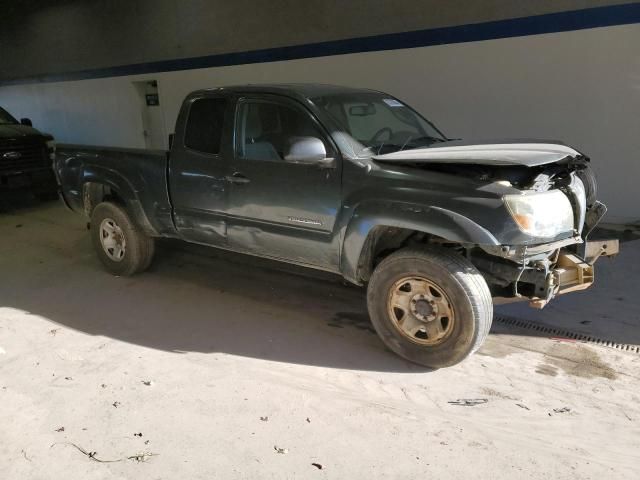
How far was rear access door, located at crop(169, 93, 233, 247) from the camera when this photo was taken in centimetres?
449

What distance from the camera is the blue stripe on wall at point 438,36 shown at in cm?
647

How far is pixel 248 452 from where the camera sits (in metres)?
2.78

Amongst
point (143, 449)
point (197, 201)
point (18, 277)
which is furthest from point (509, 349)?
point (18, 277)

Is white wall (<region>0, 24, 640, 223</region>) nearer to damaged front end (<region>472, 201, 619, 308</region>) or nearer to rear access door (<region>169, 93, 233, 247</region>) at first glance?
damaged front end (<region>472, 201, 619, 308</region>)

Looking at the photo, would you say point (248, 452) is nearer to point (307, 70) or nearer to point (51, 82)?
point (307, 70)

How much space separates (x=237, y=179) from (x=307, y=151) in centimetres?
91

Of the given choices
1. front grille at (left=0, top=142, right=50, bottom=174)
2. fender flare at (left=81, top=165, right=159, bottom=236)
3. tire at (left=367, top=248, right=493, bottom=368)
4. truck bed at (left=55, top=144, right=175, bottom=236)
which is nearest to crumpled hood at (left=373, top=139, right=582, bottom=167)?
tire at (left=367, top=248, right=493, bottom=368)

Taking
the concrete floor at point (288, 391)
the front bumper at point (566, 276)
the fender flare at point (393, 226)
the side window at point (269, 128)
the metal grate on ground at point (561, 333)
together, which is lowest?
the concrete floor at point (288, 391)

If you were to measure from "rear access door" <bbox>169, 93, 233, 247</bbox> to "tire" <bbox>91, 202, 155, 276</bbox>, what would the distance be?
73 cm

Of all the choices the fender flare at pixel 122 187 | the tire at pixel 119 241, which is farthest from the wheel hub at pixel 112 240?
the fender flare at pixel 122 187

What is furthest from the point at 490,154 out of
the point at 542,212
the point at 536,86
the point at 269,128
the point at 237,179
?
the point at 536,86

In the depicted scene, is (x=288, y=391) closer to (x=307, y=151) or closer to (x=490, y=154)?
(x=307, y=151)

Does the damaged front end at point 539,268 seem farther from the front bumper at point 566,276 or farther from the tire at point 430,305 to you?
the tire at point 430,305

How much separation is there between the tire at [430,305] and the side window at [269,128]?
1.29 metres
